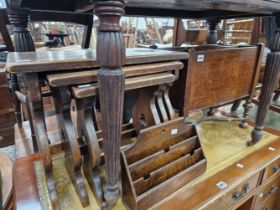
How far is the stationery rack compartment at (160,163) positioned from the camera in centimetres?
67

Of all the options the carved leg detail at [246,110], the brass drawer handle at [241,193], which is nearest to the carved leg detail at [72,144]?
the brass drawer handle at [241,193]

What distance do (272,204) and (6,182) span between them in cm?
131

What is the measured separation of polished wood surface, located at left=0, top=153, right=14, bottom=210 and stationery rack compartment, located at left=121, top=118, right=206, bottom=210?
1.46 feet

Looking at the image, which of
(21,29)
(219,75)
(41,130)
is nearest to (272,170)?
(219,75)

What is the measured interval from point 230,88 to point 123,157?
2.06ft

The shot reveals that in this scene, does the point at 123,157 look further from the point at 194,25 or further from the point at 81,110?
the point at 194,25

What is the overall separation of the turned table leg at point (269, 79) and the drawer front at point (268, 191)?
0.21 meters

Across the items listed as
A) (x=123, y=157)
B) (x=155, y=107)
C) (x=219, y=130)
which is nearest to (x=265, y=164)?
(x=219, y=130)

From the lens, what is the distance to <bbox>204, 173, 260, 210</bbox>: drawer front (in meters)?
0.77

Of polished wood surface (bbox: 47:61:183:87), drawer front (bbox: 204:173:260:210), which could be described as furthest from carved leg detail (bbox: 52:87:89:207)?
drawer front (bbox: 204:173:260:210)

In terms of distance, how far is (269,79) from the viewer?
3.17ft

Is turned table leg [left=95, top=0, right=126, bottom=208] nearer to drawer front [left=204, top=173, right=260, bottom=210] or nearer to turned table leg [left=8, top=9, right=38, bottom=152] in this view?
drawer front [left=204, top=173, right=260, bottom=210]

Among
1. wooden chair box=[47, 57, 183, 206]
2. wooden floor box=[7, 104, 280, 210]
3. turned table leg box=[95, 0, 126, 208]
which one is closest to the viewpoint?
turned table leg box=[95, 0, 126, 208]

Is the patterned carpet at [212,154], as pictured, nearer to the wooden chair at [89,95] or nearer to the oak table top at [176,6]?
the wooden chair at [89,95]
